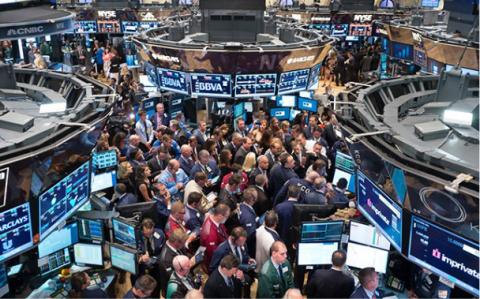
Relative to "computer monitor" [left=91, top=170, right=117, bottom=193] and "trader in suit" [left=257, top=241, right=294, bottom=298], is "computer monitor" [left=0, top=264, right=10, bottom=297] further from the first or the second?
"trader in suit" [left=257, top=241, right=294, bottom=298]

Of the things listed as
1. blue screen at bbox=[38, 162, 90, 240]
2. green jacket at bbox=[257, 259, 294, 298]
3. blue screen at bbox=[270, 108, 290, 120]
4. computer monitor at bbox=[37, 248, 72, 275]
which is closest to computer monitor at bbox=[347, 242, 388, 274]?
green jacket at bbox=[257, 259, 294, 298]

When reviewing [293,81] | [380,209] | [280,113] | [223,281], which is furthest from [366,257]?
[280,113]

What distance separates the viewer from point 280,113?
41.7 feet

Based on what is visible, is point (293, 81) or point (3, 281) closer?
point (3, 281)

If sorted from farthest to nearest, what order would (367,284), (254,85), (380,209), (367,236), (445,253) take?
1. (254,85)
2. (367,236)
3. (380,209)
4. (367,284)
5. (445,253)

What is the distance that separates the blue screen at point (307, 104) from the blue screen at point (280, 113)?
0.47 meters

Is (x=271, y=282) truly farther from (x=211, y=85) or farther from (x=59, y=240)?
(x=211, y=85)

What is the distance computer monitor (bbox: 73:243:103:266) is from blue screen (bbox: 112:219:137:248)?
237 millimetres

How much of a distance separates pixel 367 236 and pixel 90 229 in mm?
3217

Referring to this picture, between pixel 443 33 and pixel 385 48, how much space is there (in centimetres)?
707

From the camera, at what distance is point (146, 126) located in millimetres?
10219

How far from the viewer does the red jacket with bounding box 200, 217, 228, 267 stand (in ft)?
18.6

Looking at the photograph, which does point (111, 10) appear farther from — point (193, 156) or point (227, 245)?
point (227, 245)

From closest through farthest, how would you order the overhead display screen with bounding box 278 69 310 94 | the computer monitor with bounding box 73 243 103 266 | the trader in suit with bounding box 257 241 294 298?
the trader in suit with bounding box 257 241 294 298, the computer monitor with bounding box 73 243 103 266, the overhead display screen with bounding box 278 69 310 94
